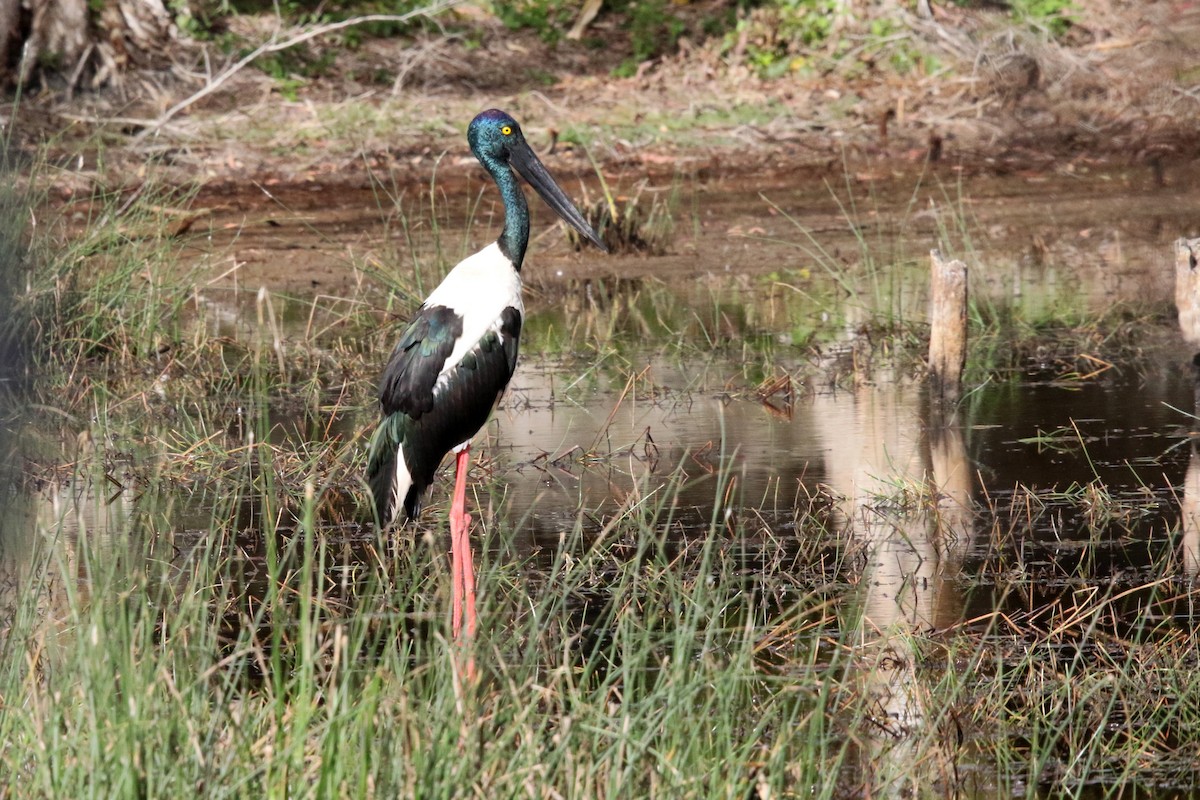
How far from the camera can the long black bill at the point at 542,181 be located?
5742 mm

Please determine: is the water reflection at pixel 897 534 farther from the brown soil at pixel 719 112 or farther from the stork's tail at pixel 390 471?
the brown soil at pixel 719 112

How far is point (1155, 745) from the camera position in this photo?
11.9ft

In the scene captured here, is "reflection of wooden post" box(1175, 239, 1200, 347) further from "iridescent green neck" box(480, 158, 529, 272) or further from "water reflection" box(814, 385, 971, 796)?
"iridescent green neck" box(480, 158, 529, 272)

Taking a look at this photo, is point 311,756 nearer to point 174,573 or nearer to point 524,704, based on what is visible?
point 524,704

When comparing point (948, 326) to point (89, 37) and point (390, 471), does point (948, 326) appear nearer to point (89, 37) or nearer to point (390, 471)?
point (390, 471)

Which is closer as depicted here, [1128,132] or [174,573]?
[174,573]

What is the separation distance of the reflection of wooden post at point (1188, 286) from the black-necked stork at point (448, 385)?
110 inches

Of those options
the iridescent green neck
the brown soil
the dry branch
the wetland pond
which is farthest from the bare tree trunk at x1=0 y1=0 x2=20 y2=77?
the iridescent green neck

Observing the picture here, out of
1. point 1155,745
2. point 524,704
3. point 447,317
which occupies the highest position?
point 447,317

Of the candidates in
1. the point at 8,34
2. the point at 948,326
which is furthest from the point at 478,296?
the point at 8,34

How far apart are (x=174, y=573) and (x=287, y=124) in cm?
853

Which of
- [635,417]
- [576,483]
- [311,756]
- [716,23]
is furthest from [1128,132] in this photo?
[311,756]

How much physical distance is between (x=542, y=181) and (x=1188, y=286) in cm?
260

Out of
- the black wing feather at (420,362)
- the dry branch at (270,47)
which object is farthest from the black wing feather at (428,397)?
the dry branch at (270,47)
